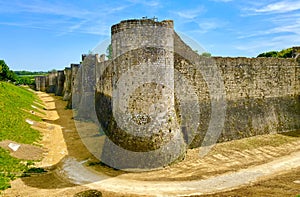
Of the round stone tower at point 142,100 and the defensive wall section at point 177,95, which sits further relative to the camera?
the defensive wall section at point 177,95

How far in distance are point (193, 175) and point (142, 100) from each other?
13.9 feet

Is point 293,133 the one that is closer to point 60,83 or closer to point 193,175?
point 193,175

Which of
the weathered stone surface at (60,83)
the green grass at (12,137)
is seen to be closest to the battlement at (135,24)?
the green grass at (12,137)

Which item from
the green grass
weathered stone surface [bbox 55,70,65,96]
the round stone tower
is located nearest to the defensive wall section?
the round stone tower

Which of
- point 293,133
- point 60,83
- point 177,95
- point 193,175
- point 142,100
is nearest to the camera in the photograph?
point 193,175

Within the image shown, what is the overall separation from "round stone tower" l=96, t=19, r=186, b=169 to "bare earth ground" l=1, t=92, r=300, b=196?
84cm

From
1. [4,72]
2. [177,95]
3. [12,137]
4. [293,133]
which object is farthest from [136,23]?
[4,72]

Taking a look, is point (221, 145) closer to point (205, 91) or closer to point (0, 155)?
point (205, 91)

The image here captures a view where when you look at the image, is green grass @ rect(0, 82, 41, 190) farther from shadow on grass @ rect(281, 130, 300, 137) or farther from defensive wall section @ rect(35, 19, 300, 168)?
shadow on grass @ rect(281, 130, 300, 137)

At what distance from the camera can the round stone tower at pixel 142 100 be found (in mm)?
14000

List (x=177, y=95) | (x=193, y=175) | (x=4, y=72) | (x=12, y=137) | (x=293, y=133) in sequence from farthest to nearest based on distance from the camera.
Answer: (x=4, y=72) < (x=293, y=133) < (x=12, y=137) < (x=177, y=95) < (x=193, y=175)

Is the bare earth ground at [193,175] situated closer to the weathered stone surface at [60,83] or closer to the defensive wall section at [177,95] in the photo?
the defensive wall section at [177,95]

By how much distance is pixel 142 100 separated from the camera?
14227 millimetres

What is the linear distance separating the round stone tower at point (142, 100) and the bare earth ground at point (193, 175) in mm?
843
